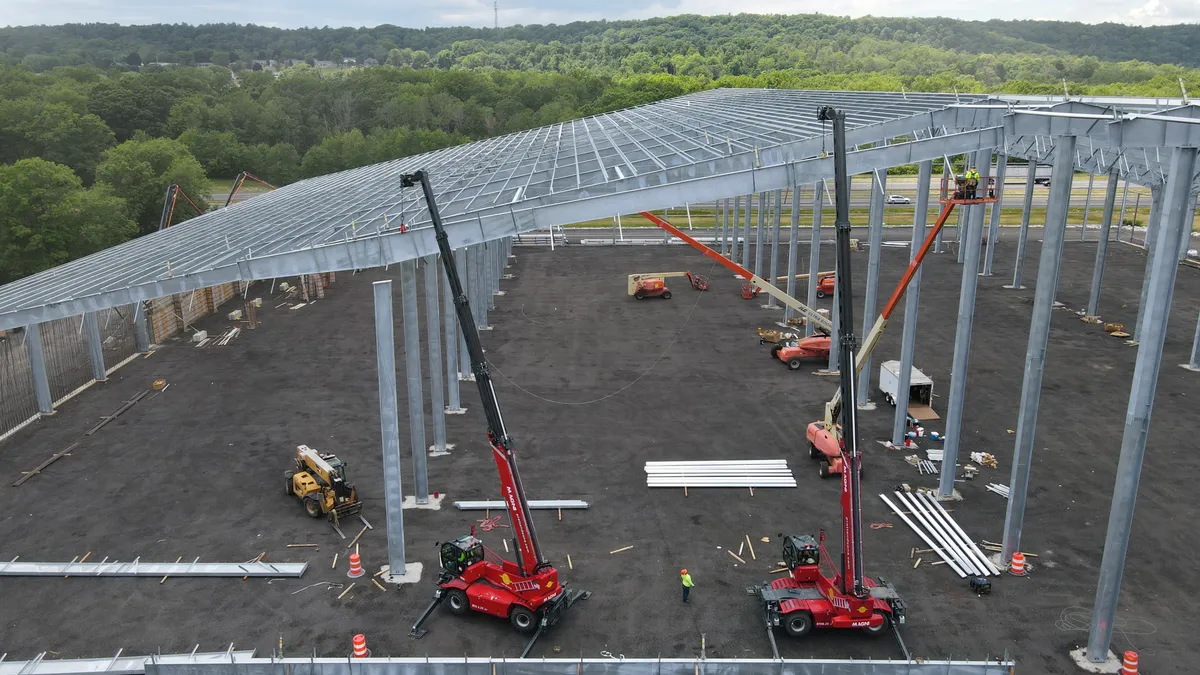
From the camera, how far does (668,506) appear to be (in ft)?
74.8

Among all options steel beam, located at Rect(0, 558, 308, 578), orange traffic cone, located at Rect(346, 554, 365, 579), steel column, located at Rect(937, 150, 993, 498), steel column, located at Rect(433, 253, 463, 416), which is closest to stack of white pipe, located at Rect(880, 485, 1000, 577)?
steel column, located at Rect(937, 150, 993, 498)

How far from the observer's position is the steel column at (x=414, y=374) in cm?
2128

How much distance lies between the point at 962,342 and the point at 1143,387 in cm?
668

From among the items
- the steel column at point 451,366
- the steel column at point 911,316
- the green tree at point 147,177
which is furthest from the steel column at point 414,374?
the green tree at point 147,177

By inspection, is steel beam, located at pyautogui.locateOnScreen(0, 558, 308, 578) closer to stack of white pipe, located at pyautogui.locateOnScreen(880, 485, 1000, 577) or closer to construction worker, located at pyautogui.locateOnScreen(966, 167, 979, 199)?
stack of white pipe, located at pyautogui.locateOnScreen(880, 485, 1000, 577)

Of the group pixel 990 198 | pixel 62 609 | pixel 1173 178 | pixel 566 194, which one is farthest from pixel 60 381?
pixel 1173 178

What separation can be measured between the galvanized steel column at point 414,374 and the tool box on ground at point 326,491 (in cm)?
175

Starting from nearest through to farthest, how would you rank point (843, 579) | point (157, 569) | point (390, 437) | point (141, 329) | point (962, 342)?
point (843, 579), point (390, 437), point (157, 569), point (962, 342), point (141, 329)

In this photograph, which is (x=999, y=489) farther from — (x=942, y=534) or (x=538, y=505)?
(x=538, y=505)

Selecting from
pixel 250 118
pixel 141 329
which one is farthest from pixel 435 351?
pixel 250 118

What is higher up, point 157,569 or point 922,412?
point 922,412

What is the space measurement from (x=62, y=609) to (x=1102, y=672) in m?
21.4

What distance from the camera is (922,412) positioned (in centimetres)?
2892

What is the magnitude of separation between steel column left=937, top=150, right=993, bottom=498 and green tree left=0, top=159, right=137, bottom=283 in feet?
162
